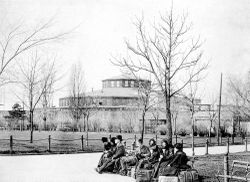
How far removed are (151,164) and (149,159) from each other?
0.22 meters

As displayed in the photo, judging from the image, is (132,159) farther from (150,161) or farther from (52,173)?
(52,173)

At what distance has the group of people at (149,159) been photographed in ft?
37.5

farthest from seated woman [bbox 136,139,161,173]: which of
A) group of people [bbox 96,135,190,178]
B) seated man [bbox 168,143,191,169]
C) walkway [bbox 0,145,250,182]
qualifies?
seated man [bbox 168,143,191,169]

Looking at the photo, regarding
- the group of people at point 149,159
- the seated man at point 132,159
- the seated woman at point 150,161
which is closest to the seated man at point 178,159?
the group of people at point 149,159

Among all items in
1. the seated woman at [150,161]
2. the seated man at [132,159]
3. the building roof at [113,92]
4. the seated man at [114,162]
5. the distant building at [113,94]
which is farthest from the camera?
the building roof at [113,92]

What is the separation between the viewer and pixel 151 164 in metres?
12.5

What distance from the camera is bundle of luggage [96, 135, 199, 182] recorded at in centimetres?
1130

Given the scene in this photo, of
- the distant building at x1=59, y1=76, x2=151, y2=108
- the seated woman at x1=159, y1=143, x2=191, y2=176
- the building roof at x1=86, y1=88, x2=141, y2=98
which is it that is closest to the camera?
the seated woman at x1=159, y1=143, x2=191, y2=176

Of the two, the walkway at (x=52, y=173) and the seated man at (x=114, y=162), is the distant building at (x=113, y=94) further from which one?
the seated man at (x=114, y=162)

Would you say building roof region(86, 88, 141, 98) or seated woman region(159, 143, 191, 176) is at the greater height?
building roof region(86, 88, 141, 98)

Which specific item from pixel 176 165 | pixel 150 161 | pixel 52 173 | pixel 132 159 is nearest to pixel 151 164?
pixel 150 161

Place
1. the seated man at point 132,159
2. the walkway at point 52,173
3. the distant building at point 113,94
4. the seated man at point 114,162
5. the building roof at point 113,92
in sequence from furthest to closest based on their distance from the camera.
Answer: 1. the building roof at point 113,92
2. the distant building at point 113,94
3. the seated man at point 114,162
4. the seated man at point 132,159
5. the walkway at point 52,173

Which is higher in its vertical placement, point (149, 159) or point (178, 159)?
point (178, 159)

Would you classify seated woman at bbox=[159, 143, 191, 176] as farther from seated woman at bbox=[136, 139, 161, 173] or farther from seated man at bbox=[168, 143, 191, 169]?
seated woman at bbox=[136, 139, 161, 173]
